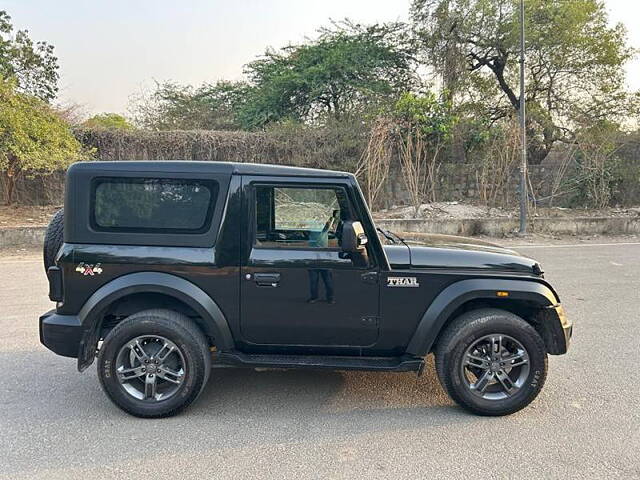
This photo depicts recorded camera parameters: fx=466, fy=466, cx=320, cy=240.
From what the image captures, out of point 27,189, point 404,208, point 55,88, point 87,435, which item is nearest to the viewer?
point 87,435

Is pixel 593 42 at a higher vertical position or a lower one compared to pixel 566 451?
higher

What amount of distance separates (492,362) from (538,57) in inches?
742

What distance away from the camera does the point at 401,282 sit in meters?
3.33

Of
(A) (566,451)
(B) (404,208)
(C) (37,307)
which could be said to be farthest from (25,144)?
(A) (566,451)

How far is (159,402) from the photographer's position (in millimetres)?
3303

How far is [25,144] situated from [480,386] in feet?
40.3

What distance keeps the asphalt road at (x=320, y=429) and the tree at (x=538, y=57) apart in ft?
54.4

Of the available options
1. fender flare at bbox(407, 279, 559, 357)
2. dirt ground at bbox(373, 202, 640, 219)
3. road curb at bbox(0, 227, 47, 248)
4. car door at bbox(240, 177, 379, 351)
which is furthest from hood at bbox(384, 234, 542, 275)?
dirt ground at bbox(373, 202, 640, 219)

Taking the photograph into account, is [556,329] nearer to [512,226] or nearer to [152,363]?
[152,363]

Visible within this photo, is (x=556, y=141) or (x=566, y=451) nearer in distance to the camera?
(x=566, y=451)

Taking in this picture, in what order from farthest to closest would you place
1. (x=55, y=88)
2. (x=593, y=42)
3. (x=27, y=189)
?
1. (x=55, y=88)
2. (x=593, y=42)
3. (x=27, y=189)

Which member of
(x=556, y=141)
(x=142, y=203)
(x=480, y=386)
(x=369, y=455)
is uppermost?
(x=556, y=141)

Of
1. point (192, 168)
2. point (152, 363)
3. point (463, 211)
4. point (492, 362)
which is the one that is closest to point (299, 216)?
point (192, 168)

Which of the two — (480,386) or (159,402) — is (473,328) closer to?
(480,386)
